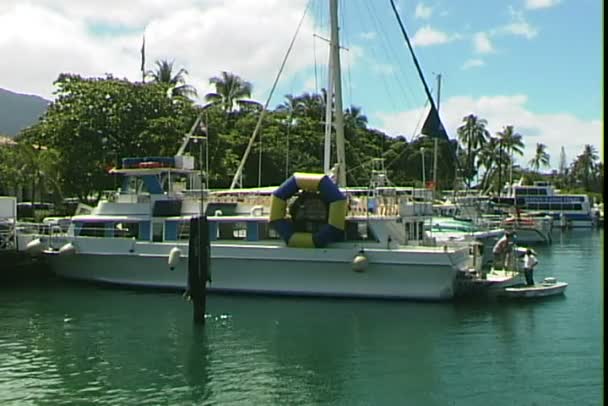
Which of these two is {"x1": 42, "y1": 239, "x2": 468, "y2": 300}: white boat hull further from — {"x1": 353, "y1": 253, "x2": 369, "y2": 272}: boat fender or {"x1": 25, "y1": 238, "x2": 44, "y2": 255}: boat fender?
{"x1": 25, "y1": 238, "x2": 44, "y2": 255}: boat fender

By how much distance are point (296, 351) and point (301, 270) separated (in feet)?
23.3

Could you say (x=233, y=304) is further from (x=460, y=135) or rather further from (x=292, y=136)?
(x=460, y=135)

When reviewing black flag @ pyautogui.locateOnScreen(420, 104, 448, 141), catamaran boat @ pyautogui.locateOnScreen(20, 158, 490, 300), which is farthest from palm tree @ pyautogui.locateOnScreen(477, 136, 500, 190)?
catamaran boat @ pyautogui.locateOnScreen(20, 158, 490, 300)

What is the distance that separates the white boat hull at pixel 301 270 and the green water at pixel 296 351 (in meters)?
0.53

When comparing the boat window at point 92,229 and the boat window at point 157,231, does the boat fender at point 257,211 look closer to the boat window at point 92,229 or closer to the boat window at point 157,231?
the boat window at point 157,231

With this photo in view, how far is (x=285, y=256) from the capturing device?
26.7m

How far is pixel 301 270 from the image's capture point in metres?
26.8

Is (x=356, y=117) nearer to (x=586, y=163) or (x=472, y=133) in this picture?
(x=472, y=133)

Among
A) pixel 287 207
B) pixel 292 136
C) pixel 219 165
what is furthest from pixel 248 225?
pixel 292 136

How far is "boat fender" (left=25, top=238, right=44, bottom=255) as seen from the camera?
1180 inches

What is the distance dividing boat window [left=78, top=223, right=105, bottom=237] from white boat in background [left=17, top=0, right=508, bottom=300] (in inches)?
1.7

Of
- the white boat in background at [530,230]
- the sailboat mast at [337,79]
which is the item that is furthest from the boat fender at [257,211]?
the white boat in background at [530,230]

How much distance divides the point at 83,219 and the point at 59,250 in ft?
4.95

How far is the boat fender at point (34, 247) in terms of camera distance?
98.3 ft
